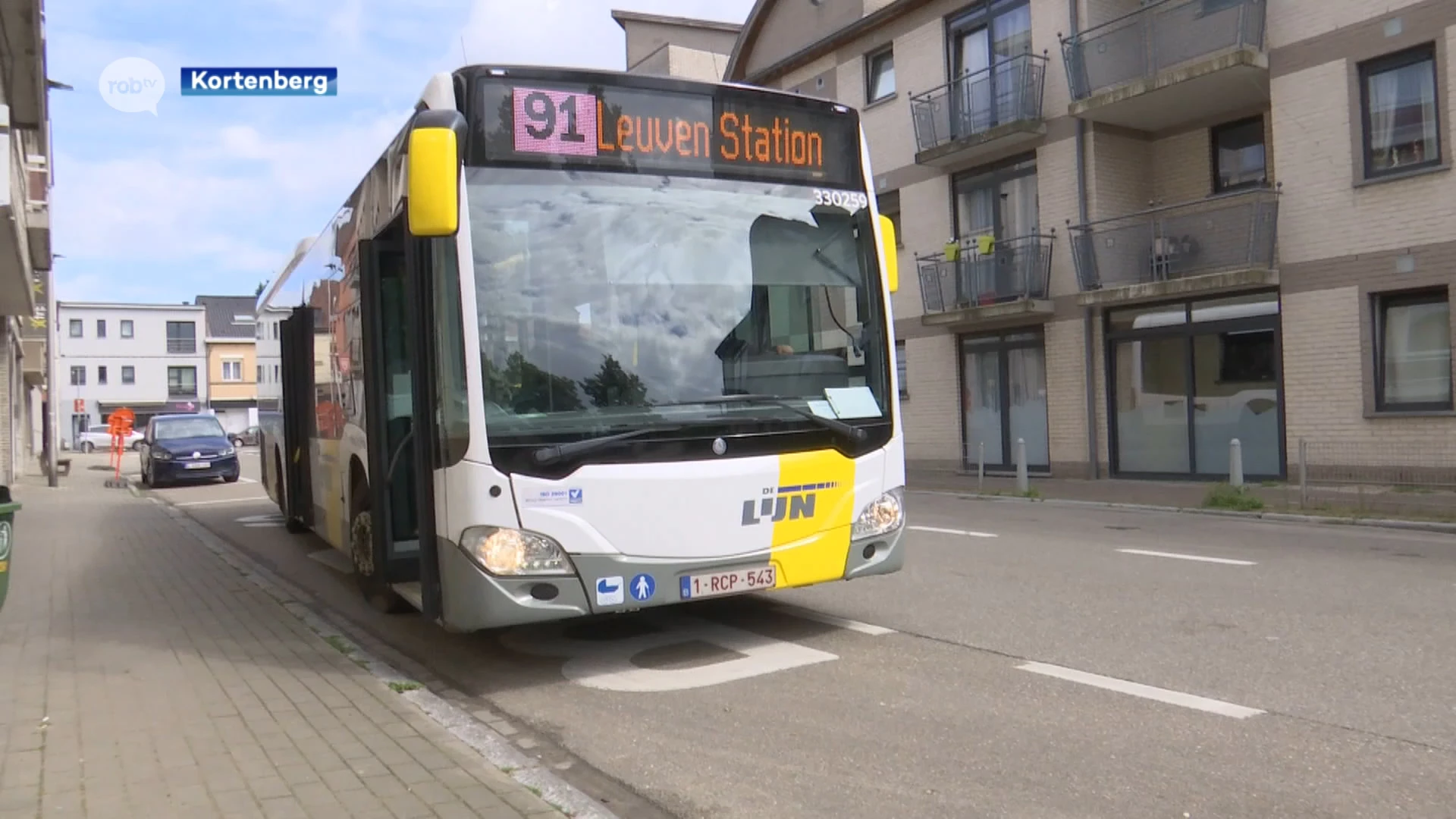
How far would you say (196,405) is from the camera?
261 feet

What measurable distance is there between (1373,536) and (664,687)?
894 cm

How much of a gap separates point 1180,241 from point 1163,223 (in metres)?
0.45

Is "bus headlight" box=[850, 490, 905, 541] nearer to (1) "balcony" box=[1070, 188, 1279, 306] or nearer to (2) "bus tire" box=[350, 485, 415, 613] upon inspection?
(2) "bus tire" box=[350, 485, 415, 613]

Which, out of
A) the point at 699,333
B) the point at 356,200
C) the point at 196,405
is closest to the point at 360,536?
the point at 356,200

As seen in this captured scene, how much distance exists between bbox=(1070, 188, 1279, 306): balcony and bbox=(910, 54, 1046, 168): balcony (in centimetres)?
230

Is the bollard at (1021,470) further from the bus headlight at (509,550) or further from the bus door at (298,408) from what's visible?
the bus headlight at (509,550)

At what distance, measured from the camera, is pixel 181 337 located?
80125 millimetres

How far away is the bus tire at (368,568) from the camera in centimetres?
816

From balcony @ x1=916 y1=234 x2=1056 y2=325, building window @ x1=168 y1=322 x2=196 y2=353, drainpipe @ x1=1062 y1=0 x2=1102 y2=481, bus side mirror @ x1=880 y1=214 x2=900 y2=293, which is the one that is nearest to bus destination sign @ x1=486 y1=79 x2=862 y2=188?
bus side mirror @ x1=880 y1=214 x2=900 y2=293

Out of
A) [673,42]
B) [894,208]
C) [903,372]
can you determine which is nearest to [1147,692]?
[903,372]

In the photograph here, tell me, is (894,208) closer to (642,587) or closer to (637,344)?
(637,344)

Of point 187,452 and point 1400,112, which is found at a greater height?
point 1400,112

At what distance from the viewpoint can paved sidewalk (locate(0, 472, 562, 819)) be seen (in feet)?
14.2

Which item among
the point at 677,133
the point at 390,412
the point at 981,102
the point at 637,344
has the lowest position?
the point at 390,412
